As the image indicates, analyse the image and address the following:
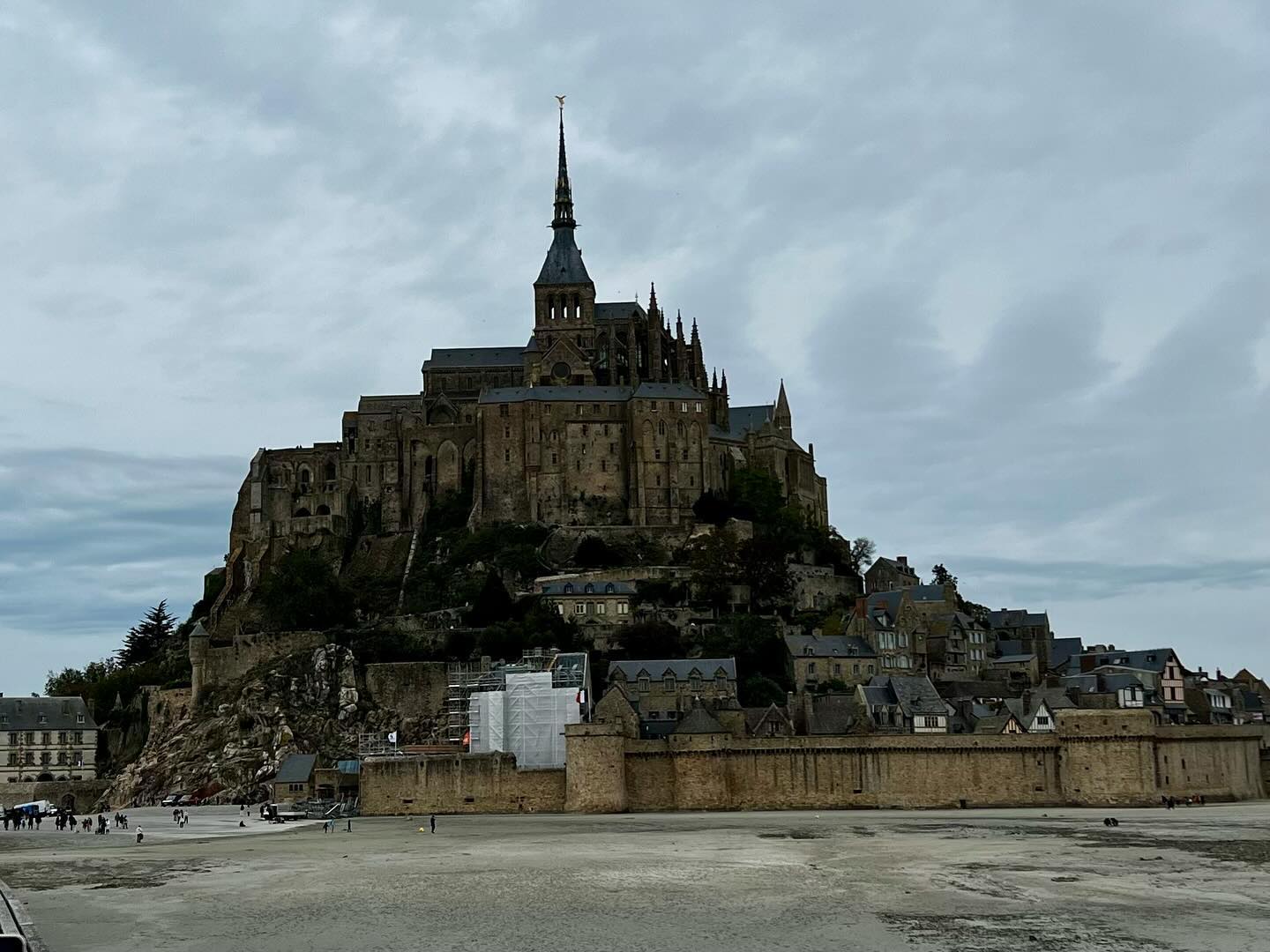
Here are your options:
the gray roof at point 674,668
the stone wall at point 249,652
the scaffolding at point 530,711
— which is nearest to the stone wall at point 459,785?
the scaffolding at point 530,711

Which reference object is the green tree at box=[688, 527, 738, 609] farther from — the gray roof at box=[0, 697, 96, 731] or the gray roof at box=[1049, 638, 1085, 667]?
the gray roof at box=[0, 697, 96, 731]

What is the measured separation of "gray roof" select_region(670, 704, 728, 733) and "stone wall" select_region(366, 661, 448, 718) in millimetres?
16751

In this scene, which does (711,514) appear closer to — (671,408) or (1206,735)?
(671,408)

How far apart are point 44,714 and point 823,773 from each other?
1799 inches

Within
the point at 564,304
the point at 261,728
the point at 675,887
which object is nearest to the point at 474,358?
the point at 564,304

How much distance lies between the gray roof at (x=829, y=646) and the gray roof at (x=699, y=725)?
13206 mm

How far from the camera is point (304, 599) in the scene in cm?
9156

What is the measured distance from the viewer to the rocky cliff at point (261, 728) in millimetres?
77625

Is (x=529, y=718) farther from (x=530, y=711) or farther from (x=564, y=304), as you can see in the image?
(x=564, y=304)

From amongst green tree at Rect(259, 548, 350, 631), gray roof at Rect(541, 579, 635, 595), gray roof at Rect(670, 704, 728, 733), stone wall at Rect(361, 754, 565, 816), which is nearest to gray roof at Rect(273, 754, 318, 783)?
stone wall at Rect(361, 754, 565, 816)

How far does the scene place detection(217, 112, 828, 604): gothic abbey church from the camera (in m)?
99.8

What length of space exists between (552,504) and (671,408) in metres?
9.40

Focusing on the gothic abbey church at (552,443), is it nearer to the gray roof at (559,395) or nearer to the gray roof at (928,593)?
the gray roof at (559,395)

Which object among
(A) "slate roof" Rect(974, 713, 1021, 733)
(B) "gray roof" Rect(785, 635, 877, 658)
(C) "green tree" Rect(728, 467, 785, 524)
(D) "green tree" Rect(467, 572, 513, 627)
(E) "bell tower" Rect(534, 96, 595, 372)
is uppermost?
(E) "bell tower" Rect(534, 96, 595, 372)
